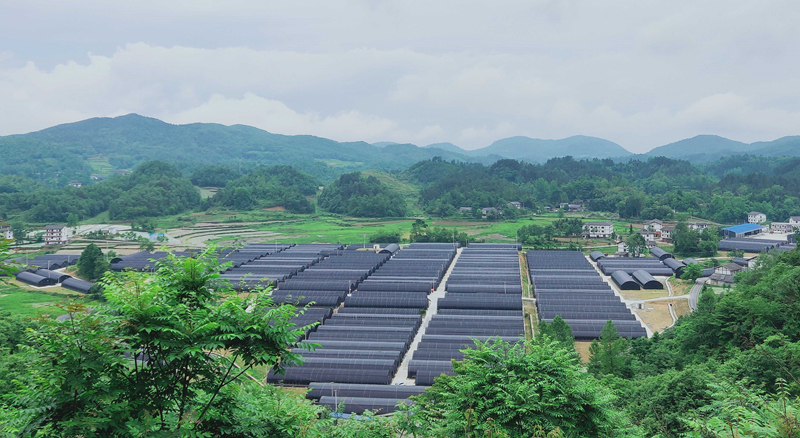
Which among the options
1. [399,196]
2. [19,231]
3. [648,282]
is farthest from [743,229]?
[19,231]

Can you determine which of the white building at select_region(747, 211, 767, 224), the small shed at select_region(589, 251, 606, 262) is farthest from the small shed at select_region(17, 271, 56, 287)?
the white building at select_region(747, 211, 767, 224)

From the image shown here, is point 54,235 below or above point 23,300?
above

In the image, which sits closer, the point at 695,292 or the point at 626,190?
the point at 695,292

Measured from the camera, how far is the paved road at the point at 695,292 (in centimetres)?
2665

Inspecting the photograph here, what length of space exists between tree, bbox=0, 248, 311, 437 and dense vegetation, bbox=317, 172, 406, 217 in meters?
62.3

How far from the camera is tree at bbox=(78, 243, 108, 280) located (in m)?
34.6

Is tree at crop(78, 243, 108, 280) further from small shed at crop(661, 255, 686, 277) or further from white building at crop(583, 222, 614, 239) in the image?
white building at crop(583, 222, 614, 239)

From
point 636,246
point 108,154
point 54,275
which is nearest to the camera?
point 54,275

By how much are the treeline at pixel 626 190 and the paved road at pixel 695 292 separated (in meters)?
32.1

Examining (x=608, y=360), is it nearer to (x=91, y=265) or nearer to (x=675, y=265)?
(x=675, y=265)

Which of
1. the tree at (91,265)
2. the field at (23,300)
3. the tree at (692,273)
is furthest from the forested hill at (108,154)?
the tree at (692,273)

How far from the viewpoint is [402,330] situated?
2225 centimetres

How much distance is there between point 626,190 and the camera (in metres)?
74.1

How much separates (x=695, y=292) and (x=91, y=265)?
121 ft
